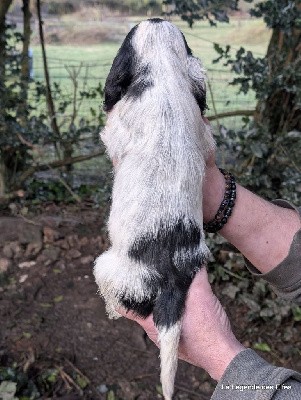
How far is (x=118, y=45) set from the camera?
10.1 feet

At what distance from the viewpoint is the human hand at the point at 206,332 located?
3.27 feet

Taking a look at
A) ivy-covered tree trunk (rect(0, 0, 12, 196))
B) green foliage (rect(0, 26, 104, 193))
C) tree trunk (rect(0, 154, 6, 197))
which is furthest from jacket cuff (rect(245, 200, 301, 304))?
tree trunk (rect(0, 154, 6, 197))

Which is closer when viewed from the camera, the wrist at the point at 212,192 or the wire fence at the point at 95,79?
the wrist at the point at 212,192

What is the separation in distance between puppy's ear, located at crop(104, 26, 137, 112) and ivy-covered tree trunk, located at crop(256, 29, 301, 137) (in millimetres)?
1292

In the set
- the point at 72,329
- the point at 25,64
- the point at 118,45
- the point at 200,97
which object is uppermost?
the point at 200,97

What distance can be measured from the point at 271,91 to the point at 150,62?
138 centimetres

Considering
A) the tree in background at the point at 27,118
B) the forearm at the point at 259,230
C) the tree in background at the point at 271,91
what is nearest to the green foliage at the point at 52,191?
the tree in background at the point at 27,118

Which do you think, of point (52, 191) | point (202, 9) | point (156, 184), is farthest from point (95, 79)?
point (156, 184)

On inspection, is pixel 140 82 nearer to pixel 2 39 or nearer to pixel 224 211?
pixel 224 211

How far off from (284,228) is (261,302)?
3.87 ft

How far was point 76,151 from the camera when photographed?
10.5 ft

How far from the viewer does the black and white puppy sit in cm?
101

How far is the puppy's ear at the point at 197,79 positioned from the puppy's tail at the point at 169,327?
423mm

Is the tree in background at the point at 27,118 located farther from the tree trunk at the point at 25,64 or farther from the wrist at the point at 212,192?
the wrist at the point at 212,192
